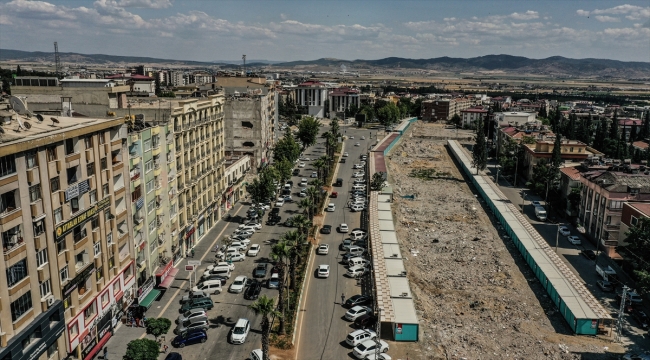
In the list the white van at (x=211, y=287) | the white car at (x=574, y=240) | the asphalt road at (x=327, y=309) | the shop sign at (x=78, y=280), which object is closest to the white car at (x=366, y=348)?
the asphalt road at (x=327, y=309)

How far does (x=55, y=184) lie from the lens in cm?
3209

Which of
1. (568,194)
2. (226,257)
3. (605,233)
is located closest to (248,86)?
(226,257)

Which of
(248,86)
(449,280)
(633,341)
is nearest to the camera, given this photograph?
(633,341)

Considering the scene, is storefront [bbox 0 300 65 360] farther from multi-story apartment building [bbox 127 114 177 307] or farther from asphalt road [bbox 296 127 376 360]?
asphalt road [bbox 296 127 376 360]

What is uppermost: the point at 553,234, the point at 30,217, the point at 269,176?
the point at 30,217

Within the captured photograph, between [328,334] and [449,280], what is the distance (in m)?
17.9

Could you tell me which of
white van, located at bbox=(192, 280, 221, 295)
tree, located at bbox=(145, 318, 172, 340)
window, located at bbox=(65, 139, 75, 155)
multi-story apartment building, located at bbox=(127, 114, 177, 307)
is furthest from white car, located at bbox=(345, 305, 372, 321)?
window, located at bbox=(65, 139, 75, 155)

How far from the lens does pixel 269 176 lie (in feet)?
236

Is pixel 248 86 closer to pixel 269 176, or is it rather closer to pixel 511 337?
pixel 269 176

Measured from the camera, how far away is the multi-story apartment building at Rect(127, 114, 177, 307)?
44.2 meters

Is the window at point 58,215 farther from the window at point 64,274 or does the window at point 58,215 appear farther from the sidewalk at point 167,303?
the sidewalk at point 167,303

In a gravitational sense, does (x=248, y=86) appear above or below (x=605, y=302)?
above

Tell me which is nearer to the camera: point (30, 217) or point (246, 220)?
point (30, 217)

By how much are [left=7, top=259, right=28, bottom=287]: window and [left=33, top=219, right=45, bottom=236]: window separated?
1.82 meters
